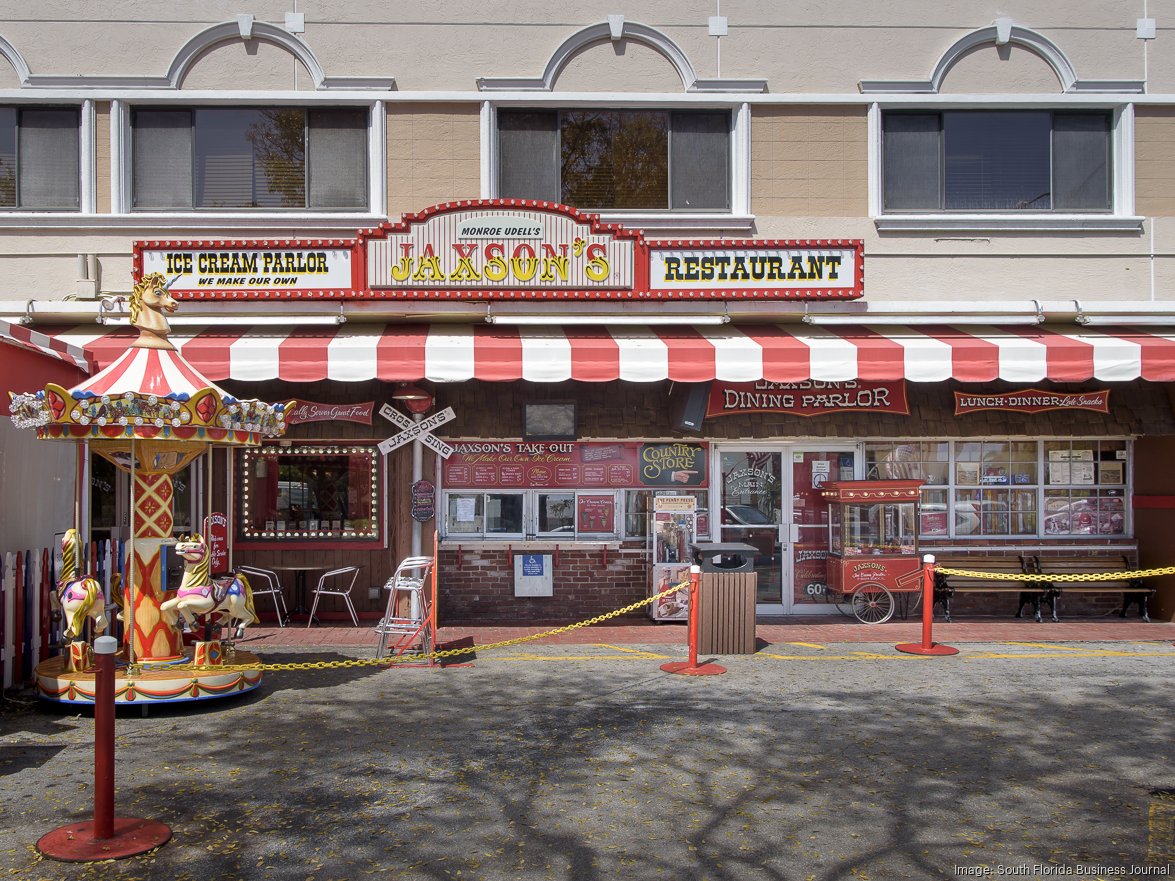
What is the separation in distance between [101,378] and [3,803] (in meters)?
3.78

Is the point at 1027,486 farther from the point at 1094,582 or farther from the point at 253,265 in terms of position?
the point at 253,265

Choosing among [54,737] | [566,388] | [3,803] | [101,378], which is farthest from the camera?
[566,388]

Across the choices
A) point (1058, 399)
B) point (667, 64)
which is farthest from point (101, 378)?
point (1058, 399)

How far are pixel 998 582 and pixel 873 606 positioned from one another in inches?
68.8

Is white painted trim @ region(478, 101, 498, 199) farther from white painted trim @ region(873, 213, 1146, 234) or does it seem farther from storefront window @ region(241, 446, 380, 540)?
white painted trim @ region(873, 213, 1146, 234)

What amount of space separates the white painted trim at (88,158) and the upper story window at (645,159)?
18.8ft

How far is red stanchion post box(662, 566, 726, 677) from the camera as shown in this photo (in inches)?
388

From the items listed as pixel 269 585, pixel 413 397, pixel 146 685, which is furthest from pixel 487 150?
pixel 146 685

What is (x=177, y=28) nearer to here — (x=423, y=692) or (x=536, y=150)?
(x=536, y=150)

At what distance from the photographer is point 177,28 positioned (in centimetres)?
1310

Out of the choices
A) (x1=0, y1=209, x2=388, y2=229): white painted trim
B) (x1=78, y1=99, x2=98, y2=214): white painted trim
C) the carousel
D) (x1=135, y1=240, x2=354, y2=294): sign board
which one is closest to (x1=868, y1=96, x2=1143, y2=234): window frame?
(x1=0, y1=209, x2=388, y2=229): white painted trim

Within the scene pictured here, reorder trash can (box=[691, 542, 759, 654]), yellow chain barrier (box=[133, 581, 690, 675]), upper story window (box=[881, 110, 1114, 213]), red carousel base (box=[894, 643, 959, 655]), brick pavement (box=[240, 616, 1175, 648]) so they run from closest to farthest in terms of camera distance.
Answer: yellow chain barrier (box=[133, 581, 690, 675]) → trash can (box=[691, 542, 759, 654]) → red carousel base (box=[894, 643, 959, 655]) → brick pavement (box=[240, 616, 1175, 648]) → upper story window (box=[881, 110, 1114, 213])

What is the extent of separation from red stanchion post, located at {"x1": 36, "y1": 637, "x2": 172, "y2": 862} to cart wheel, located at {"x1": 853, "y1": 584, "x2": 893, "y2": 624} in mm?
9282

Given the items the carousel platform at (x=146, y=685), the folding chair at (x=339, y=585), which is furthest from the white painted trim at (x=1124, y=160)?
the carousel platform at (x=146, y=685)
